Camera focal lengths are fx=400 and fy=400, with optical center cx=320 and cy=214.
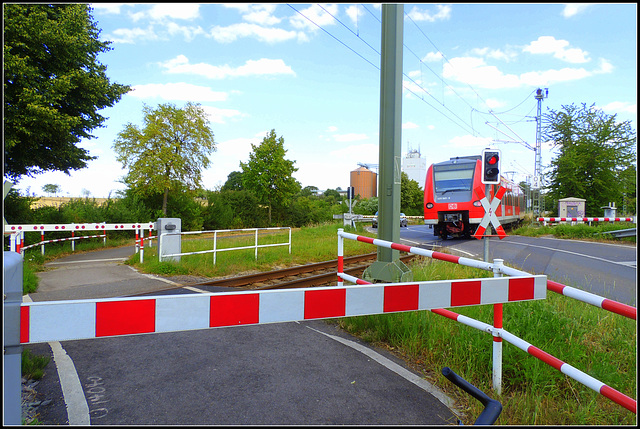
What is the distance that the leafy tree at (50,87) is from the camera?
1338 cm

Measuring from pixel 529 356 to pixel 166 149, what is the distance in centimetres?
2664

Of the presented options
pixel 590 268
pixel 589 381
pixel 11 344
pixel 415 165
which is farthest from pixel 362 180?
pixel 11 344

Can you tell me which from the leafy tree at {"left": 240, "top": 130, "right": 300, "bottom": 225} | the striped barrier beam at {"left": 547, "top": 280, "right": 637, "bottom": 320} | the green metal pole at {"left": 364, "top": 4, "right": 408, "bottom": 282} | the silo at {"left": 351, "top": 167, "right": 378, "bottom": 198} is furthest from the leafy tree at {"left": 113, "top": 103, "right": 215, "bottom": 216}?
the silo at {"left": 351, "top": 167, "right": 378, "bottom": 198}

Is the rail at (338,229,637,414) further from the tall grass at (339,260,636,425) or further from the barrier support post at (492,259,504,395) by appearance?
the tall grass at (339,260,636,425)

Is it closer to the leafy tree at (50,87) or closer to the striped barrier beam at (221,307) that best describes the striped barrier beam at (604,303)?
the striped barrier beam at (221,307)

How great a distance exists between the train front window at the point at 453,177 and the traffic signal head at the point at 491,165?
1109 centimetres

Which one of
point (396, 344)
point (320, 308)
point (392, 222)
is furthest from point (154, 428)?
point (392, 222)

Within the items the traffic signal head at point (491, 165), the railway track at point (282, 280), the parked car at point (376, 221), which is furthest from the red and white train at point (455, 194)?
the parked car at point (376, 221)

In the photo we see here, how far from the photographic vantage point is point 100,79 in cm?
1620

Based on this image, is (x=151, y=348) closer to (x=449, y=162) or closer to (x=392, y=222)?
(x=392, y=222)

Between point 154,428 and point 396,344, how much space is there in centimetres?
248

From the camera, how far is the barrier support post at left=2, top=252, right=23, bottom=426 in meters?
1.66

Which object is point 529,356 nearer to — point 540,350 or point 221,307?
point 540,350

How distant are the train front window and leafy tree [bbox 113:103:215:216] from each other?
17.1m
